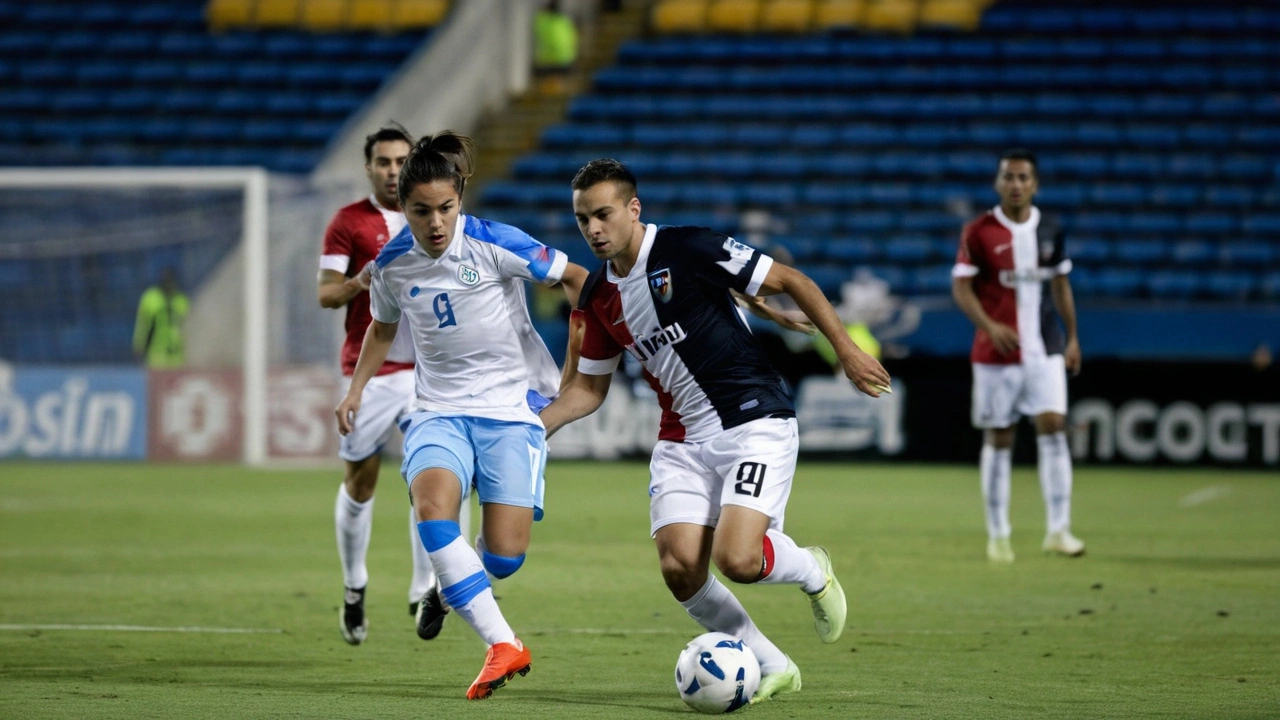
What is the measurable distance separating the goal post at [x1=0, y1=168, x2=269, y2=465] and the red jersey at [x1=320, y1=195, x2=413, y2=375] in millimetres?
9839

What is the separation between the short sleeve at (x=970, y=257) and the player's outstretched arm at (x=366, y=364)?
4.66 m

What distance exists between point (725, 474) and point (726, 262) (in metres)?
0.71

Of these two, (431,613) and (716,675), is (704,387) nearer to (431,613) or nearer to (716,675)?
(716,675)

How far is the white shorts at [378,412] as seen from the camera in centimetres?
761

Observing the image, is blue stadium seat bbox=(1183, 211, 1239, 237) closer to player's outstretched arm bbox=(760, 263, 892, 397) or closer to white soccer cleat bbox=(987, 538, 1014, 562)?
white soccer cleat bbox=(987, 538, 1014, 562)

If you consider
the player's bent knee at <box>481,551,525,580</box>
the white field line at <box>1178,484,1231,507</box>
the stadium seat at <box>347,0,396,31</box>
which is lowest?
the white field line at <box>1178,484,1231,507</box>

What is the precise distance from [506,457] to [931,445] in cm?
1160

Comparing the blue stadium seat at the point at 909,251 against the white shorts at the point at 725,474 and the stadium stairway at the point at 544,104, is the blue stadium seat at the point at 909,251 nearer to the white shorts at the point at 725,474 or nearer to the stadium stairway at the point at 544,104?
the stadium stairway at the point at 544,104

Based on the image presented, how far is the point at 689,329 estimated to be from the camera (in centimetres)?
583

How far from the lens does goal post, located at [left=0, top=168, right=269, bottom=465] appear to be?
17.3 metres

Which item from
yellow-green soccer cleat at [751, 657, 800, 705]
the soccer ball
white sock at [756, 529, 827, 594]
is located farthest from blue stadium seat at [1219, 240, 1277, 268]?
the soccer ball

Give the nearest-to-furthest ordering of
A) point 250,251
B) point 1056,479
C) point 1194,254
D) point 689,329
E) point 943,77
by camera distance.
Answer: point 689,329
point 1056,479
point 250,251
point 1194,254
point 943,77

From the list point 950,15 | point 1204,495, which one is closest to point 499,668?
point 1204,495

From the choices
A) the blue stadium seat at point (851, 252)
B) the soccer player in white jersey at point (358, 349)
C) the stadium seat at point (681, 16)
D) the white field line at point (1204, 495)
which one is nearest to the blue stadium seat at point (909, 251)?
the blue stadium seat at point (851, 252)
